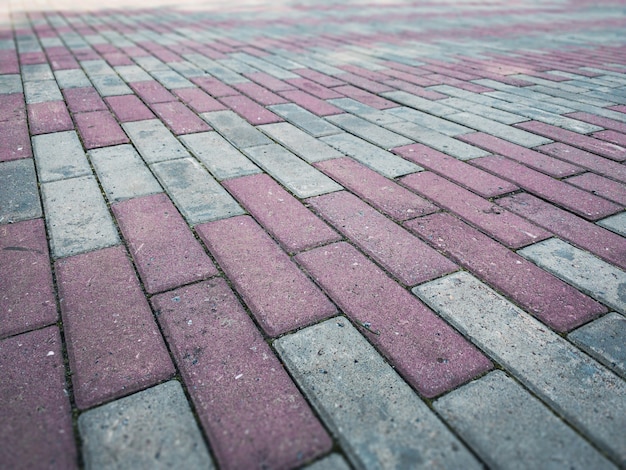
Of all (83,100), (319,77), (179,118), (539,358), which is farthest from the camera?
(319,77)

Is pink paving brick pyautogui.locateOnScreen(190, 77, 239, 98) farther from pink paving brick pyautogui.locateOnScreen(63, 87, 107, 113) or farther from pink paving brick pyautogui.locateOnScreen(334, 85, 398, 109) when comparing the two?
pink paving brick pyautogui.locateOnScreen(334, 85, 398, 109)

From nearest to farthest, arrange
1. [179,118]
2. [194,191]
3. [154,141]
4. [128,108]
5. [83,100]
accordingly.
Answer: [194,191], [154,141], [179,118], [128,108], [83,100]

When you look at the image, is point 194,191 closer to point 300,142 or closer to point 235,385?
point 300,142

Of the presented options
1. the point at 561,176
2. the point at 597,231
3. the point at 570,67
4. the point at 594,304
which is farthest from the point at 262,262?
the point at 570,67

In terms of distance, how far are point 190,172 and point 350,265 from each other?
1.17 metres

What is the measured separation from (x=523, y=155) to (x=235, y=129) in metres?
1.89

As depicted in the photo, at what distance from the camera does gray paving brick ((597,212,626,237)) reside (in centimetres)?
200

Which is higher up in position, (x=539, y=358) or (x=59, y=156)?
(x=59, y=156)

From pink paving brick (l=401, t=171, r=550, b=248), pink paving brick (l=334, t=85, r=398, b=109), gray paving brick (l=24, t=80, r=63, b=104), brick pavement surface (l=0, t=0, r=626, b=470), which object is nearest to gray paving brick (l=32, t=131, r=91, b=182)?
brick pavement surface (l=0, t=0, r=626, b=470)

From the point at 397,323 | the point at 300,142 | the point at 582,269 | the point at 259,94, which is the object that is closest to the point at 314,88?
the point at 259,94

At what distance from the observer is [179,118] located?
3.17 meters

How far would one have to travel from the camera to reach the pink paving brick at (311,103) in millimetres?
3408

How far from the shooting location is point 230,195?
2.22 meters

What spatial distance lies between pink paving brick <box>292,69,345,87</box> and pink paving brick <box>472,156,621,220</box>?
6.33 feet
